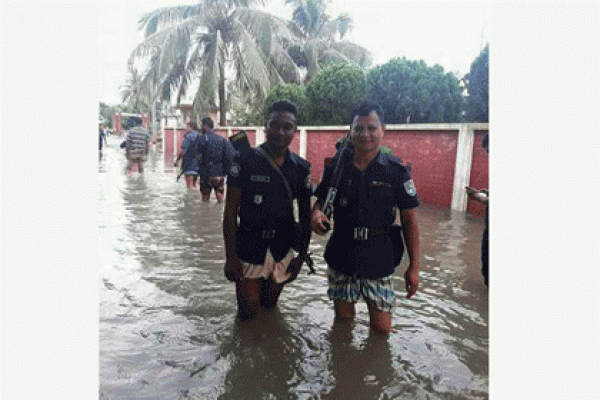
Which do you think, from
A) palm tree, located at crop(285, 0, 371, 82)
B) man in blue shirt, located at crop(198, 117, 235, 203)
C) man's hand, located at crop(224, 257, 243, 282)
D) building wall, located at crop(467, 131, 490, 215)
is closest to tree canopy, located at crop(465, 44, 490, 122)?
building wall, located at crop(467, 131, 490, 215)

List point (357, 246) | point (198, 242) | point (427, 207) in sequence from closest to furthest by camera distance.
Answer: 1. point (357, 246)
2. point (198, 242)
3. point (427, 207)

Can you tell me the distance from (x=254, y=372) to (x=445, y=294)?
7.47 ft

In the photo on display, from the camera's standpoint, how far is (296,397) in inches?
107

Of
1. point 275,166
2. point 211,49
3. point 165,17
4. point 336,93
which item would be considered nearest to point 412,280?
point 275,166

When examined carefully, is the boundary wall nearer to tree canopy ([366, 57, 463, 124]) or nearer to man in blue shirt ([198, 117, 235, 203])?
tree canopy ([366, 57, 463, 124])

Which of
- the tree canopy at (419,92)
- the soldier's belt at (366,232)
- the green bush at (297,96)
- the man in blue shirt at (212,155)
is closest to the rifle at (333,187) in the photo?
the soldier's belt at (366,232)

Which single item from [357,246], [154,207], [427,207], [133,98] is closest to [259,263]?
[357,246]

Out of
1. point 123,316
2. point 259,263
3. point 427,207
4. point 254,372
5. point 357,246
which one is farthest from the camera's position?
point 427,207

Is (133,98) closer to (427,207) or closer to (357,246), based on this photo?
(427,207)

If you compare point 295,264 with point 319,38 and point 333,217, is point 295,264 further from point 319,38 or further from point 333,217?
point 319,38

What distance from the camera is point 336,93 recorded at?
1403cm

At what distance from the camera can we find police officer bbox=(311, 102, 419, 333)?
10.1 feet

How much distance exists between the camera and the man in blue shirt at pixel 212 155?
8742 mm

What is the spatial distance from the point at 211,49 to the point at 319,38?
8.86m
